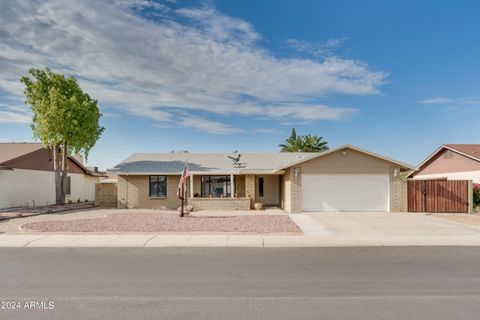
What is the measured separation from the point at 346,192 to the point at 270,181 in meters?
7.35

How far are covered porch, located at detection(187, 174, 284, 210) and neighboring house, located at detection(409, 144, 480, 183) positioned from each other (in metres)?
11.1

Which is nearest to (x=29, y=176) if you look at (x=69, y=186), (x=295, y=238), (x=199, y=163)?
(x=69, y=186)

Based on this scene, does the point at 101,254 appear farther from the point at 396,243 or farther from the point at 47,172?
the point at 47,172

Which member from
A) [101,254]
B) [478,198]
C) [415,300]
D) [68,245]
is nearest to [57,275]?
[101,254]

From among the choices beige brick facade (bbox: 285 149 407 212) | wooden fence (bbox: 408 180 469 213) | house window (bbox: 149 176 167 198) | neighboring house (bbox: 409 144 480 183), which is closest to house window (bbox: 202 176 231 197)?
house window (bbox: 149 176 167 198)

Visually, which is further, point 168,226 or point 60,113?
point 60,113

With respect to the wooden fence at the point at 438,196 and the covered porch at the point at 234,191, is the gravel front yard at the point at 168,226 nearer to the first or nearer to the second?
the covered porch at the point at 234,191

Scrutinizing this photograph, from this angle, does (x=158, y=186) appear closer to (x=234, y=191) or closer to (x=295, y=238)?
(x=234, y=191)

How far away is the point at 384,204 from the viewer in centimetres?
2181

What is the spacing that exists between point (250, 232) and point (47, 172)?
2369 cm

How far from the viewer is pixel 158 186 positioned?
25844 millimetres

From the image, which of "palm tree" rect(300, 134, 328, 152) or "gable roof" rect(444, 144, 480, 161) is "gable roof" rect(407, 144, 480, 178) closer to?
"gable roof" rect(444, 144, 480, 161)

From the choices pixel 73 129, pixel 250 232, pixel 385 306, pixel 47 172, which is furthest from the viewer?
pixel 47 172

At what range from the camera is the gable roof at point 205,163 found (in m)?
24.9
